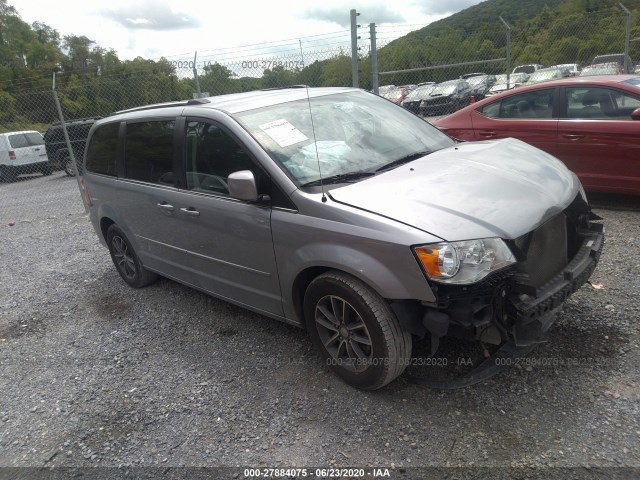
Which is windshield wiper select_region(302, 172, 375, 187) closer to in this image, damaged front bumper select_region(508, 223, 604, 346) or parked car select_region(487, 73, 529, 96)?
damaged front bumper select_region(508, 223, 604, 346)

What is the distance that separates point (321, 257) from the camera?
2725 mm

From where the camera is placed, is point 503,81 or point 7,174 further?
point 503,81

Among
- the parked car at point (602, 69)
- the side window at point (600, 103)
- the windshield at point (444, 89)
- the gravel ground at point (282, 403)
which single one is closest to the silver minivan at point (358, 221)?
the gravel ground at point (282, 403)

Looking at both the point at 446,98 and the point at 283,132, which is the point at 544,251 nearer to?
the point at 283,132

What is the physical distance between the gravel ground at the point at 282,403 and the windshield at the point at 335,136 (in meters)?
1.30

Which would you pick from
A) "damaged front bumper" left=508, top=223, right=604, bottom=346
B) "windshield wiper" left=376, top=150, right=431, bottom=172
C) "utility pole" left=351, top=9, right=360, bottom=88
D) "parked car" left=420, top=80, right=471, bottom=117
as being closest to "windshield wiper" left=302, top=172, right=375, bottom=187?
"windshield wiper" left=376, top=150, right=431, bottom=172

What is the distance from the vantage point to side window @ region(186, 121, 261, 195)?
10.5 feet

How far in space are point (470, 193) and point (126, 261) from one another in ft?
11.7

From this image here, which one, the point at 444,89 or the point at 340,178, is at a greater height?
the point at 340,178

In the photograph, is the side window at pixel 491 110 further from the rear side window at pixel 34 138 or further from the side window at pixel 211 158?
the rear side window at pixel 34 138

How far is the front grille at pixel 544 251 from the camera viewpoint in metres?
2.52

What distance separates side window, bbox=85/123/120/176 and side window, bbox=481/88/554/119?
443 centimetres

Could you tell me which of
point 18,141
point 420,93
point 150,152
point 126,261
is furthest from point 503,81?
point 150,152

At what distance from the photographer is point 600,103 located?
17.4ft
